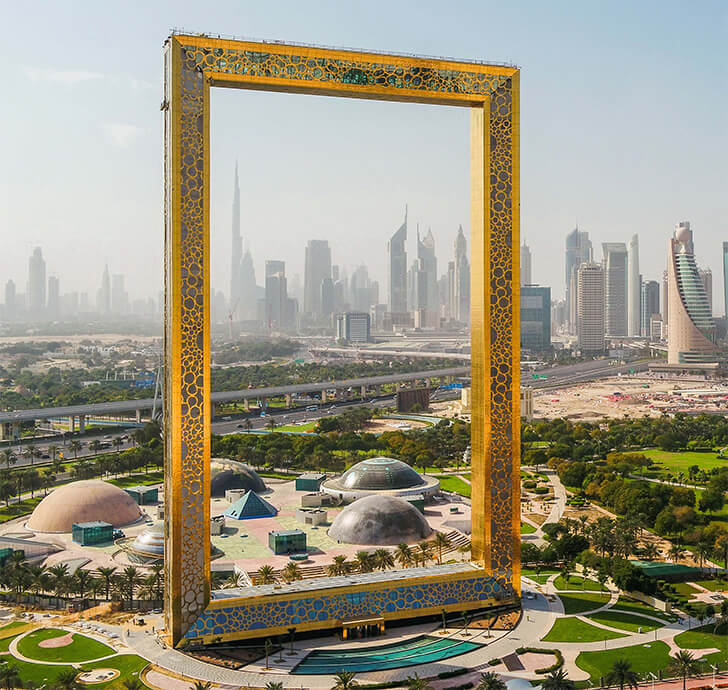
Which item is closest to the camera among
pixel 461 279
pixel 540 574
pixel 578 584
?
pixel 578 584

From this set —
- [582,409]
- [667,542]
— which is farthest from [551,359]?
[667,542]

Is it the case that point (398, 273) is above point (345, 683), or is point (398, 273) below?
above

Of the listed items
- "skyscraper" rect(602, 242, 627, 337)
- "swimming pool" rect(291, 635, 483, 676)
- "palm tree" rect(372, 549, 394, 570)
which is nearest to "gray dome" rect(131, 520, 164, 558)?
"palm tree" rect(372, 549, 394, 570)

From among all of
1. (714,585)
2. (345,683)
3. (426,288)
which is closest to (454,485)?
(714,585)

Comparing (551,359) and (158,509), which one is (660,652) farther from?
(551,359)

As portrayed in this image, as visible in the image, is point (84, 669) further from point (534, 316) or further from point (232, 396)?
point (534, 316)

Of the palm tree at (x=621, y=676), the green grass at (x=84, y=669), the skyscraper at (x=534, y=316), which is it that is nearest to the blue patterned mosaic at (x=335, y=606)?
the green grass at (x=84, y=669)
